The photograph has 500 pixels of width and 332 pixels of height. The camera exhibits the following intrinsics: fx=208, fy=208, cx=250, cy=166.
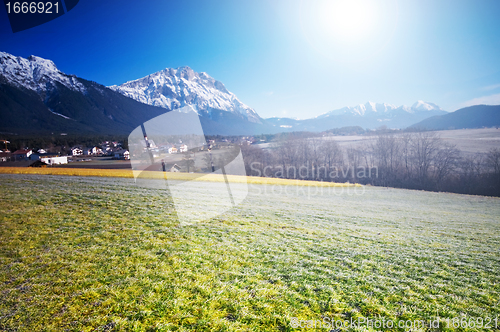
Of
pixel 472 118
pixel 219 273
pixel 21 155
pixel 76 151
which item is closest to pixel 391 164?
pixel 219 273

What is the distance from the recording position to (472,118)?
139 m

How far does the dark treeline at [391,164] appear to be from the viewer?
48906 mm

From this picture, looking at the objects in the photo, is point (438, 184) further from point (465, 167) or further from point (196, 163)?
point (196, 163)

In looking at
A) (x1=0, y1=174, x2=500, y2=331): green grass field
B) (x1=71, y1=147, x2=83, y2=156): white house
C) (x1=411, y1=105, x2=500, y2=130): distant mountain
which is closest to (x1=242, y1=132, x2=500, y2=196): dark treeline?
(x1=0, y1=174, x2=500, y2=331): green grass field

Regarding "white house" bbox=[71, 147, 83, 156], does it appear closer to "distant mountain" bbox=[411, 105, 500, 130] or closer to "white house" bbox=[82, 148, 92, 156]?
"white house" bbox=[82, 148, 92, 156]

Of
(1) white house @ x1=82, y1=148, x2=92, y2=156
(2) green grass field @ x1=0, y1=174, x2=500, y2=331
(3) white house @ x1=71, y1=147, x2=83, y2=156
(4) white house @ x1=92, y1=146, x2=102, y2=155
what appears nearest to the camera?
(2) green grass field @ x1=0, y1=174, x2=500, y2=331

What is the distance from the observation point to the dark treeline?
4891 centimetres

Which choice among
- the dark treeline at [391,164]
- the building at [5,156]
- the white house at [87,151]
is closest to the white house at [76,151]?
the white house at [87,151]

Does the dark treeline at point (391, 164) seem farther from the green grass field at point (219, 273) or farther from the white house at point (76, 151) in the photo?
the white house at point (76, 151)

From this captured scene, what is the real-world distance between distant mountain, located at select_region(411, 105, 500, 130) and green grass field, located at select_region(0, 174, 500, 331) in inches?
5796

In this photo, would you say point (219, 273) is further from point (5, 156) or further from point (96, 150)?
point (96, 150)

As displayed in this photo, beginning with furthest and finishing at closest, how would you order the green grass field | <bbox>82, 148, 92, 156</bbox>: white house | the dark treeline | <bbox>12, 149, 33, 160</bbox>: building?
<bbox>82, 148, 92, 156</bbox>: white house, <bbox>12, 149, 33, 160</bbox>: building, the dark treeline, the green grass field

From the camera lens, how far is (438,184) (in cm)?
5003

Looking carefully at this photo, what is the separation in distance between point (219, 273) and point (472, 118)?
8013 inches
